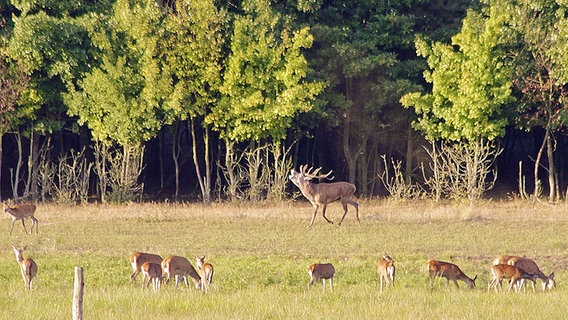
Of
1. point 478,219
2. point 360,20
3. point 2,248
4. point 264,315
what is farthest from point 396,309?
point 360,20

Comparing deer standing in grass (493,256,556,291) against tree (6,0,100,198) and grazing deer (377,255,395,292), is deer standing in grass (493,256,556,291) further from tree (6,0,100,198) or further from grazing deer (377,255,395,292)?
tree (6,0,100,198)

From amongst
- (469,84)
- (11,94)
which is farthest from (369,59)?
(11,94)

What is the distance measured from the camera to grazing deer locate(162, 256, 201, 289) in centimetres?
1346

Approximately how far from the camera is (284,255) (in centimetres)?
1767

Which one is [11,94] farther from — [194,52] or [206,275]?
[206,275]

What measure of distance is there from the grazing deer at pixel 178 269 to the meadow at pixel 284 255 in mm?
297

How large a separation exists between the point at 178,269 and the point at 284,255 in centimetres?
439

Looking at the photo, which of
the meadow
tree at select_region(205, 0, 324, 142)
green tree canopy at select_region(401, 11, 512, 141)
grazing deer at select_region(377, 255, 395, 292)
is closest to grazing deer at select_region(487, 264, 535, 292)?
the meadow

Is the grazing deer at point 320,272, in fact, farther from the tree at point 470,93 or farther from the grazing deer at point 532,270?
the tree at point 470,93

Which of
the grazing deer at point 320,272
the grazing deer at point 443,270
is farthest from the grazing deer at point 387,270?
the grazing deer at point 320,272

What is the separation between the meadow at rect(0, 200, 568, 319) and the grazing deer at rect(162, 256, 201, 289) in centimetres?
30

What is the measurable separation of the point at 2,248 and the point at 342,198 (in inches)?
372

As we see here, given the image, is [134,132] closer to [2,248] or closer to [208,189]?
[208,189]

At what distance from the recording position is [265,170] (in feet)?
97.7
